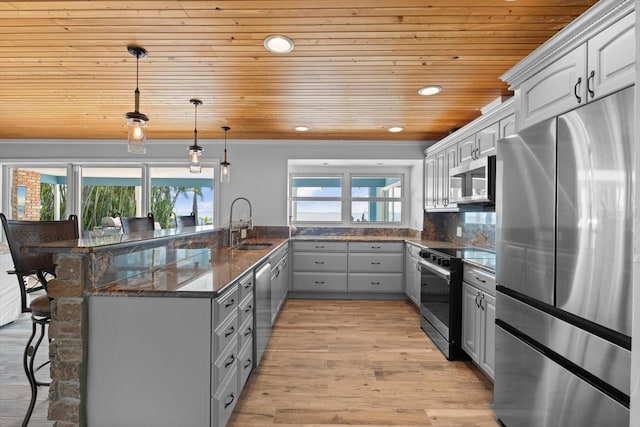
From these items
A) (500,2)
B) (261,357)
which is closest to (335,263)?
(261,357)

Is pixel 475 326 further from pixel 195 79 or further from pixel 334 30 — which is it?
pixel 195 79

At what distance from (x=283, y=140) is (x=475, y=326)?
355 cm

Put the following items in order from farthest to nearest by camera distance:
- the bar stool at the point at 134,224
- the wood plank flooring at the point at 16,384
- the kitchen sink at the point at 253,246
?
the kitchen sink at the point at 253,246 < the bar stool at the point at 134,224 < the wood plank flooring at the point at 16,384

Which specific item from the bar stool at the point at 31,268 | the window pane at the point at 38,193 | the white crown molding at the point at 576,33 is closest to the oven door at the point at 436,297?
the white crown molding at the point at 576,33

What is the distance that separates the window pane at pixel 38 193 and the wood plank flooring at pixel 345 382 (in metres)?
2.23

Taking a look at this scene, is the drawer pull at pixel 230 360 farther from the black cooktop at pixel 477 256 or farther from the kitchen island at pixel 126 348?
the black cooktop at pixel 477 256

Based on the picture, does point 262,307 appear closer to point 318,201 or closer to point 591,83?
point 591,83

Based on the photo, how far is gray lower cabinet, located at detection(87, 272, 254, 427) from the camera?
1.60 metres

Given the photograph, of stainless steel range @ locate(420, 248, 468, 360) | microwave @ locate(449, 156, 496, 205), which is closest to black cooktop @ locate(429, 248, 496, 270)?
stainless steel range @ locate(420, 248, 468, 360)

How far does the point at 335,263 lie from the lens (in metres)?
4.82

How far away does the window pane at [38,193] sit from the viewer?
5.21 meters

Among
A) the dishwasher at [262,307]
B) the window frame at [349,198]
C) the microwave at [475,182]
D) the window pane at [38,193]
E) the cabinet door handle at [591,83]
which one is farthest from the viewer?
the window frame at [349,198]

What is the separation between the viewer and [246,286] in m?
2.26

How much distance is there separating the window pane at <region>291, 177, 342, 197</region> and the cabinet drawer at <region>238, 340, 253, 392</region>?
11.5 ft
